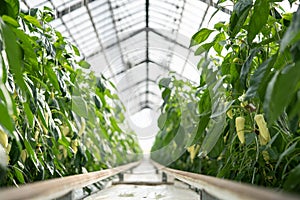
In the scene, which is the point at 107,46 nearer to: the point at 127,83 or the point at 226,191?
the point at 127,83

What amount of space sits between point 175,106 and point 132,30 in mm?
5457

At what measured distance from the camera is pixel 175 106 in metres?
3.95

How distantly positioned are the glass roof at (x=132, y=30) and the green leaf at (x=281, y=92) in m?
→ 4.31

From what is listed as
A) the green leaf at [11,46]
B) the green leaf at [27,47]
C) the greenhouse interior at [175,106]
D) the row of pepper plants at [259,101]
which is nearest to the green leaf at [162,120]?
the greenhouse interior at [175,106]

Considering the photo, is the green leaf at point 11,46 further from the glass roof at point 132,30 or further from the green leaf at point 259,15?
the glass roof at point 132,30

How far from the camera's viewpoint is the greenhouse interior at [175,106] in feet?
2.34

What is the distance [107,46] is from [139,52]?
1.83m

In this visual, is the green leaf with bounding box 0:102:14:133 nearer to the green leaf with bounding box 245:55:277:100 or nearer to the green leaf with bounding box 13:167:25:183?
the green leaf with bounding box 245:55:277:100

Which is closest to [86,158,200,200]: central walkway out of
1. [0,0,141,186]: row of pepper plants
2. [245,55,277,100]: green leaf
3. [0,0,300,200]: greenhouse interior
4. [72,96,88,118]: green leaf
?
[0,0,300,200]: greenhouse interior

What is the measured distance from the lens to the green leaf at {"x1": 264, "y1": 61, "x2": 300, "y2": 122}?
2.02 ft

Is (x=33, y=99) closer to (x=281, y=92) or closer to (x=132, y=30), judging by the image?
(x=281, y=92)

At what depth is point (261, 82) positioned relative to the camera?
94 cm

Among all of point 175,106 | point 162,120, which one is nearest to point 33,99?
point 162,120

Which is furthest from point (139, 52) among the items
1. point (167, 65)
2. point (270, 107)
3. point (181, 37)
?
point (270, 107)
